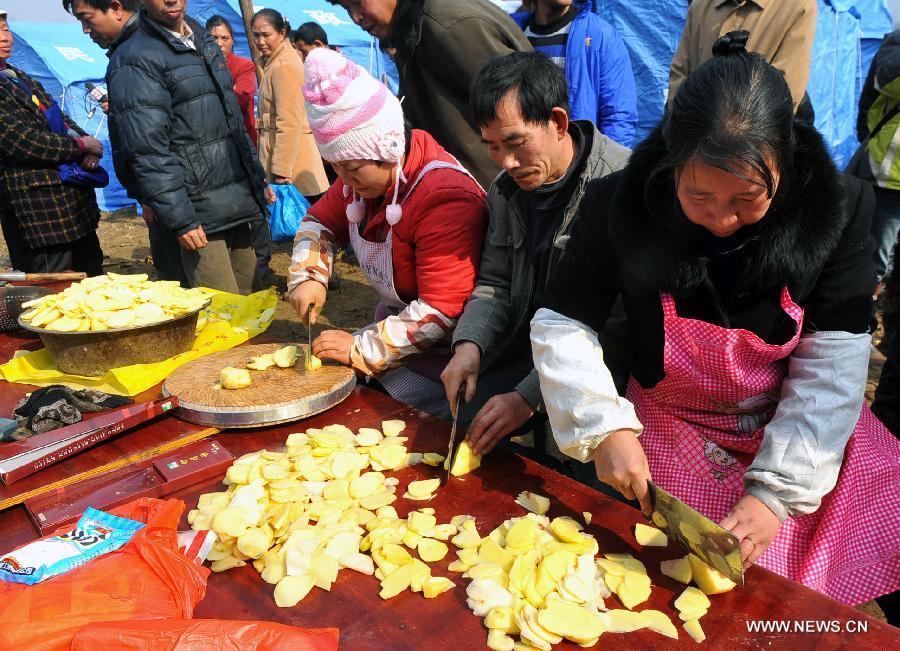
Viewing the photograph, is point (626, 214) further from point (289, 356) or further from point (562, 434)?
point (289, 356)

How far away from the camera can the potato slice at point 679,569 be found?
3.96 ft

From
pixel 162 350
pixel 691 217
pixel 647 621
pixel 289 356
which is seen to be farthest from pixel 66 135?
pixel 647 621

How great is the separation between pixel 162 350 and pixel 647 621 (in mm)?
1764

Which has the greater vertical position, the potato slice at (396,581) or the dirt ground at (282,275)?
the potato slice at (396,581)

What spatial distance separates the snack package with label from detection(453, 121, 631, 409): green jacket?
41.6 inches

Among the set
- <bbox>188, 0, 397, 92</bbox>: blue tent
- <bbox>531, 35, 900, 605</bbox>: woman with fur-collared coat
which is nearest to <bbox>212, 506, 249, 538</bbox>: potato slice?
<bbox>531, 35, 900, 605</bbox>: woman with fur-collared coat

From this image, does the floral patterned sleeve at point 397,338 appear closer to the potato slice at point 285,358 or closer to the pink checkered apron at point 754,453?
the potato slice at point 285,358

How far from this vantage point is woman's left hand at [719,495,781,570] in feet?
4.05

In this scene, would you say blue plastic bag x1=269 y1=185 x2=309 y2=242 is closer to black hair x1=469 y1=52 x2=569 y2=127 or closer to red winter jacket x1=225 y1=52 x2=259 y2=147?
red winter jacket x1=225 y1=52 x2=259 y2=147

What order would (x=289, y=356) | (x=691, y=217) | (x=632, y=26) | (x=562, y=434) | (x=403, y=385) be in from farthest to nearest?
1. (x=632, y=26)
2. (x=403, y=385)
3. (x=289, y=356)
4. (x=562, y=434)
5. (x=691, y=217)

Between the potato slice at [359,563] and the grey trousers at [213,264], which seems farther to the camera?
the grey trousers at [213,264]

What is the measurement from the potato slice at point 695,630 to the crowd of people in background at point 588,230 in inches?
8.9

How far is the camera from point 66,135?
400cm

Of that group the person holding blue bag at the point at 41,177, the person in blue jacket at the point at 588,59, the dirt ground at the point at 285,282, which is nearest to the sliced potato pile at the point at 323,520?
the dirt ground at the point at 285,282
